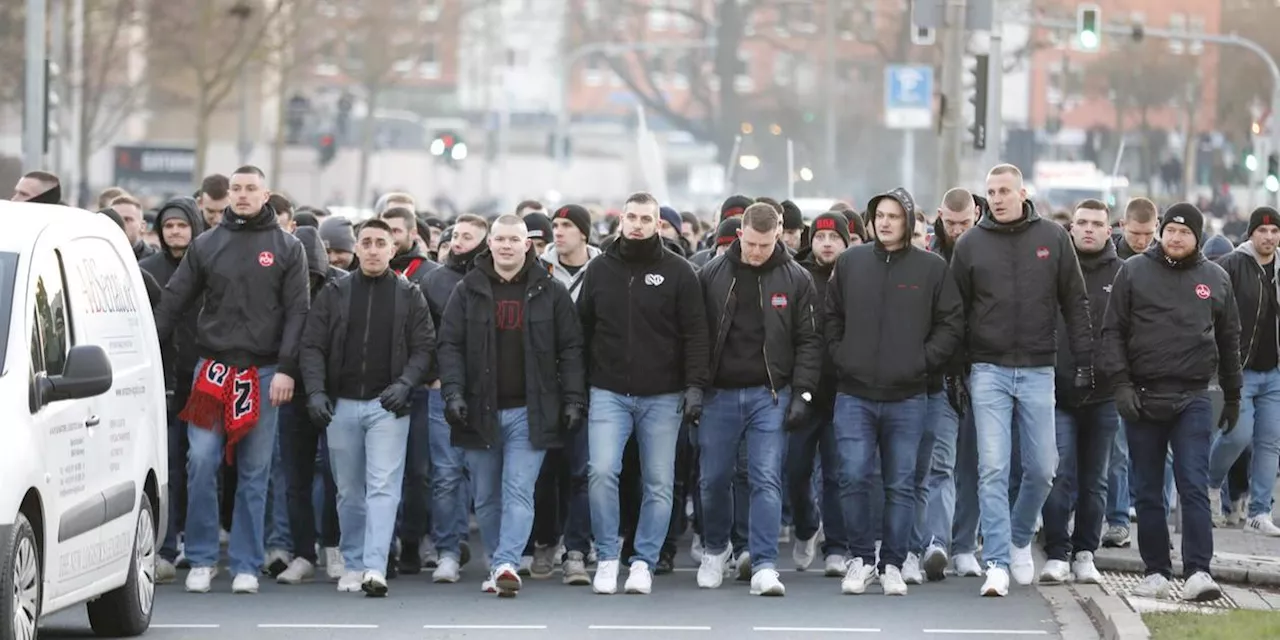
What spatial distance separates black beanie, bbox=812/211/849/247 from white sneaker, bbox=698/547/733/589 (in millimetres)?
1909

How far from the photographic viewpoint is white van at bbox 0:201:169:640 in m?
9.37

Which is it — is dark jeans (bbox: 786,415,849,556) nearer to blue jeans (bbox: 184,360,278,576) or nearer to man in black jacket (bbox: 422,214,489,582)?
man in black jacket (bbox: 422,214,489,582)

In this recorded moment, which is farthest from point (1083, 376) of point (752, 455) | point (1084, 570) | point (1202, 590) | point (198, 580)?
point (198, 580)

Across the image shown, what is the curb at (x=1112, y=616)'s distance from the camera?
11156 mm

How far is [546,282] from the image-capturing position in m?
13.3

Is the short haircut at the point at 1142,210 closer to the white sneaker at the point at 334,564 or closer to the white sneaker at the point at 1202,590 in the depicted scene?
the white sneaker at the point at 1202,590

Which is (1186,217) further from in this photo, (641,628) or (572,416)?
(641,628)

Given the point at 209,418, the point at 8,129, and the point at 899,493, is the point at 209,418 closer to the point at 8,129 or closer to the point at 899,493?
the point at 899,493

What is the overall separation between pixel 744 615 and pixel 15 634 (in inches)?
165

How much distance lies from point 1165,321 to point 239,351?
4453 millimetres

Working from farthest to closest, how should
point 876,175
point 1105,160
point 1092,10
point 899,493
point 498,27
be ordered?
1. point 498,27
2. point 1105,160
3. point 876,175
4. point 1092,10
5. point 899,493

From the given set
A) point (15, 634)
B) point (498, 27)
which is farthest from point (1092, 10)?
point (498, 27)

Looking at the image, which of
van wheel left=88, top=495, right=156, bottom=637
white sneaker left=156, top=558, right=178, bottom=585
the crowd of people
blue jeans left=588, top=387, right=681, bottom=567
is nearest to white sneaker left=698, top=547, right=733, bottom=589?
the crowd of people

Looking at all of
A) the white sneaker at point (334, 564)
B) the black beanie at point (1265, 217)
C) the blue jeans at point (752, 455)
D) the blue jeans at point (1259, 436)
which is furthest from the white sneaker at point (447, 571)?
the black beanie at point (1265, 217)
